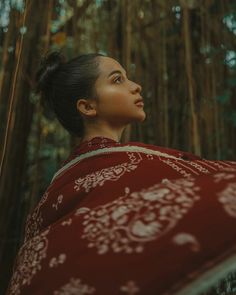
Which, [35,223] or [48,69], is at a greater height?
[48,69]

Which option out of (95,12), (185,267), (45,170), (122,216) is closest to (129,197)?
(122,216)

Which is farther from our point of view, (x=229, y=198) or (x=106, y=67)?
(x=106, y=67)

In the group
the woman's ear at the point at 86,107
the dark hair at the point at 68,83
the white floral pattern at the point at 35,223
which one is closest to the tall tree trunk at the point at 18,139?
the dark hair at the point at 68,83

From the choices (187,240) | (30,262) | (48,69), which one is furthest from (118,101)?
(187,240)

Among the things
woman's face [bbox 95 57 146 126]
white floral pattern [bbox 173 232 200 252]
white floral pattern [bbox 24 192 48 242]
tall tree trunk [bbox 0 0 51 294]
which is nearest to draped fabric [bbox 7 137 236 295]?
white floral pattern [bbox 173 232 200 252]

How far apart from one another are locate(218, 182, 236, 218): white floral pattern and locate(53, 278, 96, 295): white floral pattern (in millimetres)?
182

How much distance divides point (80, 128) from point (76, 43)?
0.56 metres

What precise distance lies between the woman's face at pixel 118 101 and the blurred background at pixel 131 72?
383 mm

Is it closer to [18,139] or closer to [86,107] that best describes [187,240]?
[86,107]

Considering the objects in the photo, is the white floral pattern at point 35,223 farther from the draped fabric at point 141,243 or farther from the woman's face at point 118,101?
the woman's face at point 118,101

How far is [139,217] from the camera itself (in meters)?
0.58

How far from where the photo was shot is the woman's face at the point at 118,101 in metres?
1.04

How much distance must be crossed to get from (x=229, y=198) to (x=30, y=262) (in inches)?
12.5

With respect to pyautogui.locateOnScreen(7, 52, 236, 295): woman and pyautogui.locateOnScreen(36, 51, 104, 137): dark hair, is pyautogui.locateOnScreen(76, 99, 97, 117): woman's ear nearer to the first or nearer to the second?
pyautogui.locateOnScreen(36, 51, 104, 137): dark hair
